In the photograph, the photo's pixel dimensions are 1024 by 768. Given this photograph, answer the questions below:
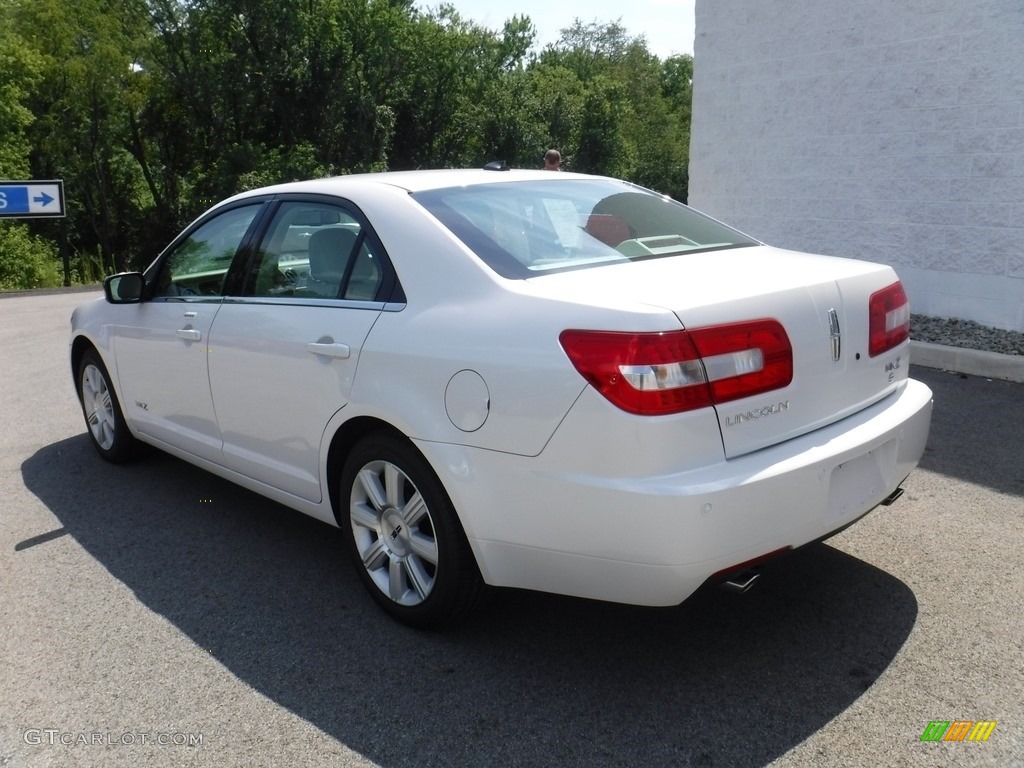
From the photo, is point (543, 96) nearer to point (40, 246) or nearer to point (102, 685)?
point (40, 246)

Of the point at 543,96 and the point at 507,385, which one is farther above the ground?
the point at 543,96

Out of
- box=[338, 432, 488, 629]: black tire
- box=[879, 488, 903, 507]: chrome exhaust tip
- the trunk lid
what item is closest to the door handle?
box=[338, 432, 488, 629]: black tire

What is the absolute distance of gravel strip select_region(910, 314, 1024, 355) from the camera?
307 inches

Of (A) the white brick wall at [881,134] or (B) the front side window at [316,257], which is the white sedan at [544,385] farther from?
(A) the white brick wall at [881,134]

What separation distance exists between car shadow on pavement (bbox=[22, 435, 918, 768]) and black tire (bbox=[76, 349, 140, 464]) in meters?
1.19

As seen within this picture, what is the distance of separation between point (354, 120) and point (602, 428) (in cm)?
3622

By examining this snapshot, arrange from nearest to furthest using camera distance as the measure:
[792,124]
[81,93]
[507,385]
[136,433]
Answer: [507,385], [136,433], [792,124], [81,93]

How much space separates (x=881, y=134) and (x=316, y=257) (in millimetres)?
7323

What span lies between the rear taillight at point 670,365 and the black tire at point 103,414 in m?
3.55

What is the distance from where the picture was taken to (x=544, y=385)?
2771mm

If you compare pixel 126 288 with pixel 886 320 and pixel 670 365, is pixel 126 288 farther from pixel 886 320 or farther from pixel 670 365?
pixel 886 320

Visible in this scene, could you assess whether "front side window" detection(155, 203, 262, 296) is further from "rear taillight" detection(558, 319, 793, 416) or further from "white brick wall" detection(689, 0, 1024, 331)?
"white brick wall" detection(689, 0, 1024, 331)

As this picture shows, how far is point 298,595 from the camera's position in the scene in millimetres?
3791

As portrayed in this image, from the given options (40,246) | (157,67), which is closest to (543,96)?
(157,67)
